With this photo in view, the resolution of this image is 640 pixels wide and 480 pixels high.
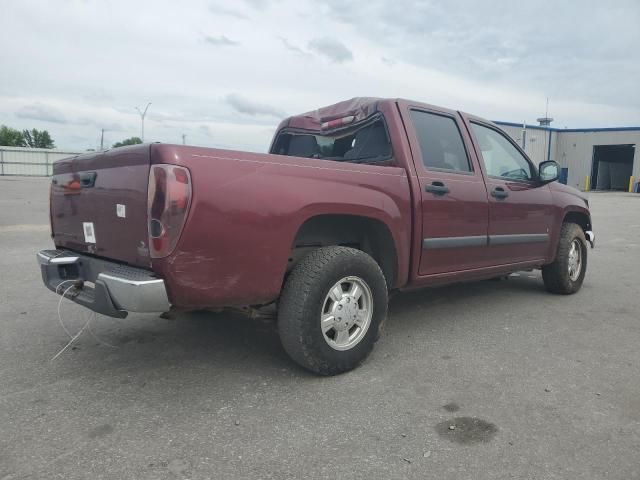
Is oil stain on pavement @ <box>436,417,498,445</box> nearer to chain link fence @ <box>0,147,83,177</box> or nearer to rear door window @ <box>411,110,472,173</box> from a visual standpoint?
rear door window @ <box>411,110,472,173</box>

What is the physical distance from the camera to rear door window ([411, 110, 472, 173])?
13.1ft

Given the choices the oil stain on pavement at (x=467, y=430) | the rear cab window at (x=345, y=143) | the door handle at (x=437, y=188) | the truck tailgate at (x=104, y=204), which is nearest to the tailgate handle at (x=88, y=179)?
the truck tailgate at (x=104, y=204)

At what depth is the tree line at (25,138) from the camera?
77925mm

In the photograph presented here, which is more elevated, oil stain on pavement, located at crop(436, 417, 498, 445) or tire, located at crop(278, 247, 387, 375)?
tire, located at crop(278, 247, 387, 375)

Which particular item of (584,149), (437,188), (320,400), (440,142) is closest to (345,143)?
(440,142)

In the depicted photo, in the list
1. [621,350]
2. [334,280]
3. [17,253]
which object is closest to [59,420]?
[334,280]

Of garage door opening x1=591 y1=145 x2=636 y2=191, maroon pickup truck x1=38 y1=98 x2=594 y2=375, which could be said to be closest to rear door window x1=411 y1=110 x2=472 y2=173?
maroon pickup truck x1=38 y1=98 x2=594 y2=375

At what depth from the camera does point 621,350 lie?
3775mm

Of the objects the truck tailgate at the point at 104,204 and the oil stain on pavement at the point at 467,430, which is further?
the truck tailgate at the point at 104,204

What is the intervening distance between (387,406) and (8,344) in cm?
285

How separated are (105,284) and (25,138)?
9581 centimetres

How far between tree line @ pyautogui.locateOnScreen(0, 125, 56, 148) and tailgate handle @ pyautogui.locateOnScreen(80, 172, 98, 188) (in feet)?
284

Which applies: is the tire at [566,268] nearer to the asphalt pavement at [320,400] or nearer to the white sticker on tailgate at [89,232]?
the asphalt pavement at [320,400]

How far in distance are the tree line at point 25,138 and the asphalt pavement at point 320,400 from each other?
86549mm
